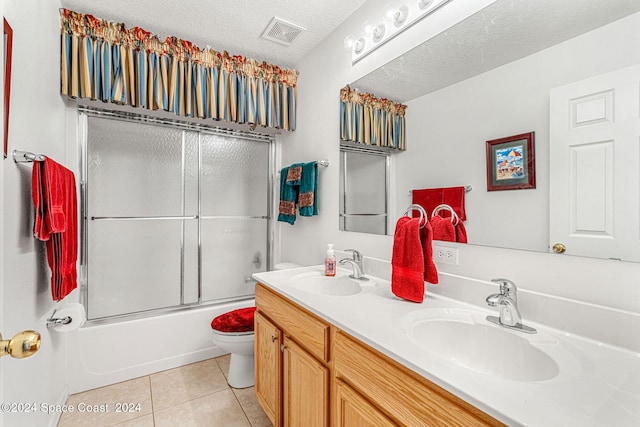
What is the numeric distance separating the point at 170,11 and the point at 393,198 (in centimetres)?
180

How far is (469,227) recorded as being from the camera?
120 cm

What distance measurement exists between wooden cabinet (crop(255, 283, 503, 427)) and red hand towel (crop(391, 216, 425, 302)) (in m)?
0.36

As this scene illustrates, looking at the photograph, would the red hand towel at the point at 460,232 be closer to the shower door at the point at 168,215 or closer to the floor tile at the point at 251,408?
the floor tile at the point at 251,408

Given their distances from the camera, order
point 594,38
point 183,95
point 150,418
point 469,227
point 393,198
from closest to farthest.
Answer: point 594,38 → point 469,227 → point 393,198 → point 150,418 → point 183,95

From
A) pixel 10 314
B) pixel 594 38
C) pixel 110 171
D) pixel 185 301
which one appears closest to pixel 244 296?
pixel 185 301

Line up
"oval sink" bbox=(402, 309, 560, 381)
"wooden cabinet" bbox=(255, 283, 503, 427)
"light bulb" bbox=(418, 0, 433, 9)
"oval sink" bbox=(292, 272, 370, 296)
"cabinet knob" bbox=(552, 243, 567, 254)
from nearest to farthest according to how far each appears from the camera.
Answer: "wooden cabinet" bbox=(255, 283, 503, 427)
"oval sink" bbox=(402, 309, 560, 381)
"cabinet knob" bbox=(552, 243, 567, 254)
"light bulb" bbox=(418, 0, 433, 9)
"oval sink" bbox=(292, 272, 370, 296)

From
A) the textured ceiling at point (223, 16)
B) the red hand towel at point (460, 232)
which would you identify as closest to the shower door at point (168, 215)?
the textured ceiling at point (223, 16)

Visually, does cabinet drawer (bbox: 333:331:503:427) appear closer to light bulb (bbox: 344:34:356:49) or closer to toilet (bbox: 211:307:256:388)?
toilet (bbox: 211:307:256:388)

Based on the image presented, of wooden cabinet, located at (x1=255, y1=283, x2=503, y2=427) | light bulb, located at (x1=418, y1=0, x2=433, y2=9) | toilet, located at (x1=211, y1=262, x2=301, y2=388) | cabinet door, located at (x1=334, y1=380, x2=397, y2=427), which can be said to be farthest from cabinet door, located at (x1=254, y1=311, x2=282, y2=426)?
light bulb, located at (x1=418, y1=0, x2=433, y2=9)

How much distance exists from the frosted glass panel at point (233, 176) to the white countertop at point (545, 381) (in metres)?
1.78

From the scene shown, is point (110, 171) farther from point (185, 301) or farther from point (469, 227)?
point (469, 227)

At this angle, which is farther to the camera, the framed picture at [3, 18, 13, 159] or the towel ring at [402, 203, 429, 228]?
the towel ring at [402, 203, 429, 228]

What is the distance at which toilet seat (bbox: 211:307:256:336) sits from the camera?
1.87m

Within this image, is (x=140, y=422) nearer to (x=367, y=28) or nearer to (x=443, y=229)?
(x=443, y=229)
